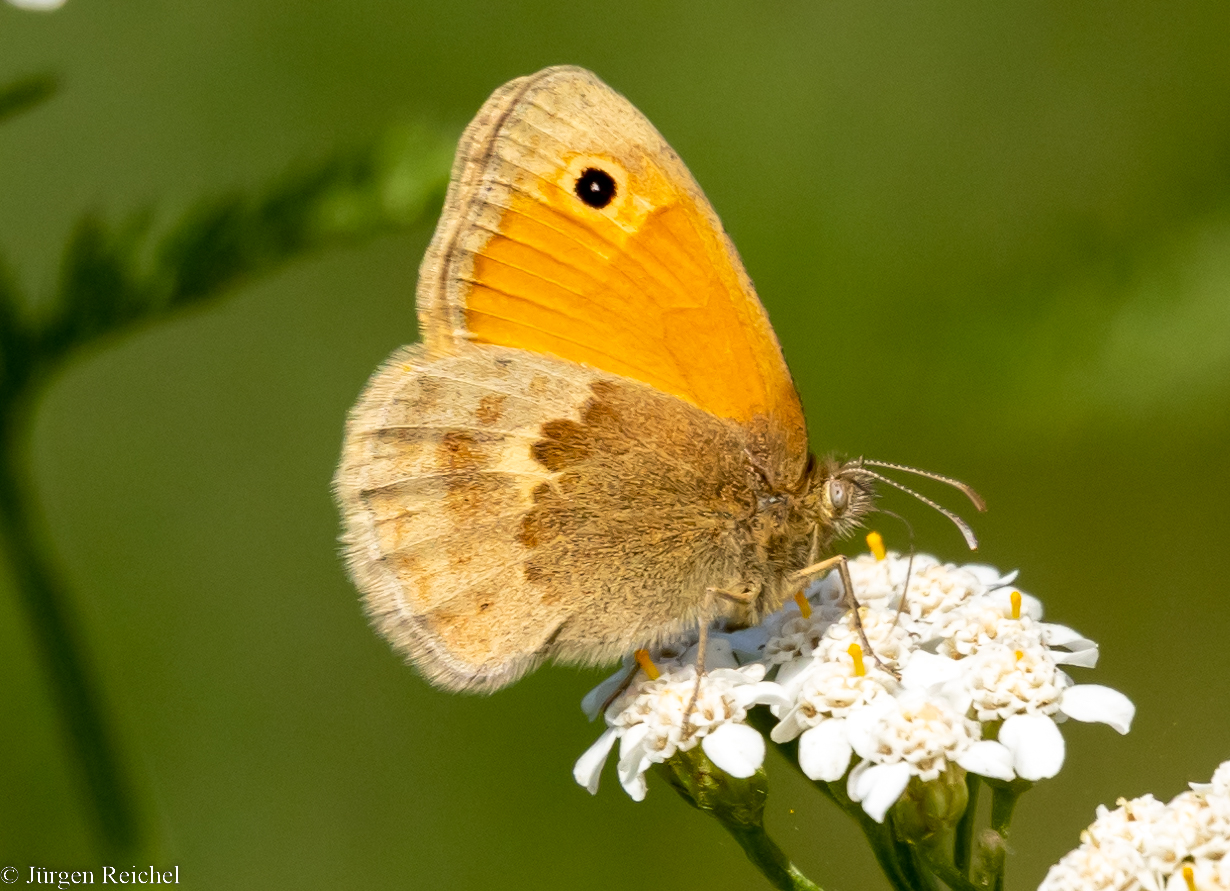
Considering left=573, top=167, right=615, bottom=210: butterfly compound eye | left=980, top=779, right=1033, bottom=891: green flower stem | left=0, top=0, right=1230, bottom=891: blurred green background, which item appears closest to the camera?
left=980, top=779, right=1033, bottom=891: green flower stem

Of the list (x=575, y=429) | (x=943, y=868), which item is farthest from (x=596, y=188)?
(x=943, y=868)

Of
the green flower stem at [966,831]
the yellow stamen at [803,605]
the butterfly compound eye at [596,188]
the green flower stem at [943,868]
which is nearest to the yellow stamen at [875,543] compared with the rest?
the yellow stamen at [803,605]

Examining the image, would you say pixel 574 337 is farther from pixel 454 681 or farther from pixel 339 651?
pixel 339 651

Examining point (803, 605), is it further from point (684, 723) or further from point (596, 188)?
point (596, 188)

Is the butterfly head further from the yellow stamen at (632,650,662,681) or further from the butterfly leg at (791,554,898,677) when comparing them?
the yellow stamen at (632,650,662,681)

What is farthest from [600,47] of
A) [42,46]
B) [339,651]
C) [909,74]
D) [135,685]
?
[135,685]

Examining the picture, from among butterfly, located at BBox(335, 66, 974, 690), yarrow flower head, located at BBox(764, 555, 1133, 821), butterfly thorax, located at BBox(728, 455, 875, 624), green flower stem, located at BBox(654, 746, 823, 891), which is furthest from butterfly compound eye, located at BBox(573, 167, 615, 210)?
green flower stem, located at BBox(654, 746, 823, 891)

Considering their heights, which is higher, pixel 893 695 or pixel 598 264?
pixel 598 264
